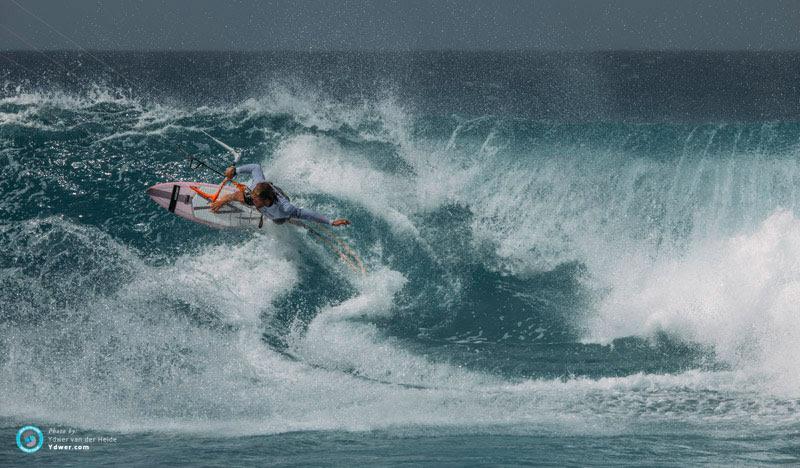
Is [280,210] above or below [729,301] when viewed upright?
above

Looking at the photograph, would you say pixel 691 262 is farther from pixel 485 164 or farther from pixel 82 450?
pixel 82 450

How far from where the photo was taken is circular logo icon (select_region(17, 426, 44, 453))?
35.8 feet

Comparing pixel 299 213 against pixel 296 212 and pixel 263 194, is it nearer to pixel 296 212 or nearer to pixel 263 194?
pixel 296 212

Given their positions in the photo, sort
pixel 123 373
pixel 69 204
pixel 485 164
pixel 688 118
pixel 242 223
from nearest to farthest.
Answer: pixel 123 373 < pixel 242 223 < pixel 69 204 < pixel 485 164 < pixel 688 118

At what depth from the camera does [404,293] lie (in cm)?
1584

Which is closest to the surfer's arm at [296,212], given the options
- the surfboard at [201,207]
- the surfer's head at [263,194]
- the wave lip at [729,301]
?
the surfer's head at [263,194]

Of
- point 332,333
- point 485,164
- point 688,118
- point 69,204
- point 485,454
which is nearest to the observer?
point 485,454

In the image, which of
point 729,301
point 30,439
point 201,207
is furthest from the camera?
point 201,207

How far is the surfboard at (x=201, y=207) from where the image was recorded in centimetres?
1603

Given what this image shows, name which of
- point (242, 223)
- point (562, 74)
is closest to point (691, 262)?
point (242, 223)

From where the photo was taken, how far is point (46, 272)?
1486cm

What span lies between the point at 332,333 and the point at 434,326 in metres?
1.94

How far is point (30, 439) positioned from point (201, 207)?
247 inches

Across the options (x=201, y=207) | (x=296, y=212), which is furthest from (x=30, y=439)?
(x=201, y=207)
